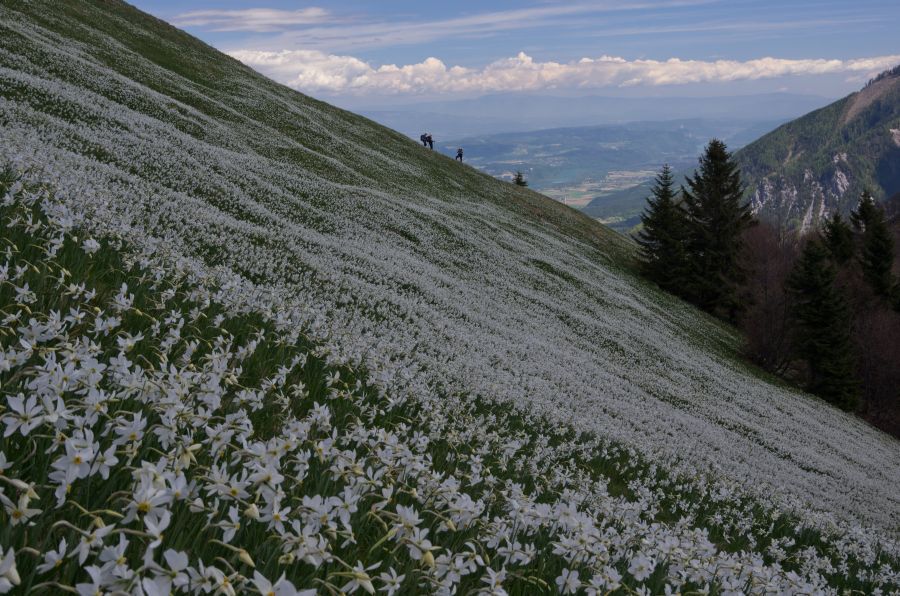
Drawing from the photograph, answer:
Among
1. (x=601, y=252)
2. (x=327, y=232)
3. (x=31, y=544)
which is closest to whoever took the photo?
(x=31, y=544)

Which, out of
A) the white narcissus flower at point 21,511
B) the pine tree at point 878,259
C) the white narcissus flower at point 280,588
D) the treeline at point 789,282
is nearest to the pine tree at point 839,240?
the treeline at point 789,282

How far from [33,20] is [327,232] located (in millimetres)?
41412

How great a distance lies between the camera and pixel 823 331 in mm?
48406

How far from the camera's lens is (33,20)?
4928 centimetres

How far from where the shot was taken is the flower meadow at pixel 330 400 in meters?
2.78

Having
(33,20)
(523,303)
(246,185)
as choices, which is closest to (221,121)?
(33,20)

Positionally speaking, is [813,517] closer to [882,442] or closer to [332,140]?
[882,442]

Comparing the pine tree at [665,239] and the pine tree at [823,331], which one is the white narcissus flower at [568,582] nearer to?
the pine tree at [823,331]

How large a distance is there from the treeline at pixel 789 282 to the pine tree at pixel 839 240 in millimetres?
127

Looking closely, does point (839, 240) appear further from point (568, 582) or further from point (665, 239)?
point (568, 582)

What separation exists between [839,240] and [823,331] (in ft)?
107

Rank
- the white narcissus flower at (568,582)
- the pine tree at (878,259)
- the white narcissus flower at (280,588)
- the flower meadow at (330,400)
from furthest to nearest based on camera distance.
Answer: the pine tree at (878,259)
the white narcissus flower at (568,582)
the flower meadow at (330,400)
the white narcissus flower at (280,588)

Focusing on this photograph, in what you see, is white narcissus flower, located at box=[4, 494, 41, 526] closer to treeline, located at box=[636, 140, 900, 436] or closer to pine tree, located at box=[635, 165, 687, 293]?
treeline, located at box=[636, 140, 900, 436]

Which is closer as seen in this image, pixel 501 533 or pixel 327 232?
pixel 501 533
